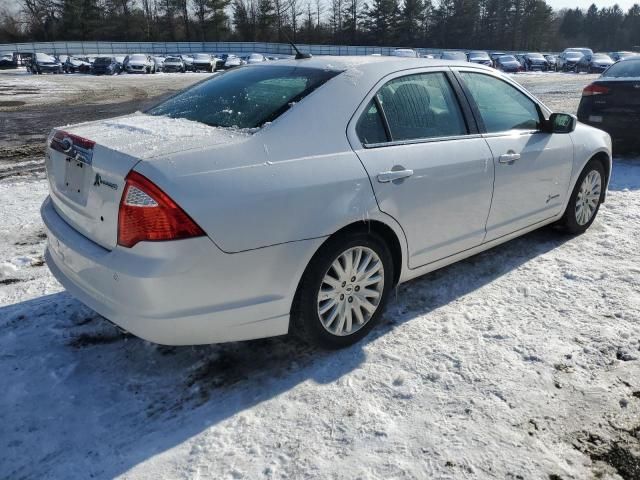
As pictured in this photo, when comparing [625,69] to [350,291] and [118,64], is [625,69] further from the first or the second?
[118,64]

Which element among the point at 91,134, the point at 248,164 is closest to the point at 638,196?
the point at 248,164

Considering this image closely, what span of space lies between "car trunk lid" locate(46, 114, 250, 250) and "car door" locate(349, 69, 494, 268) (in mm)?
834

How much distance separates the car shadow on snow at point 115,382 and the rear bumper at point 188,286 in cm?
34

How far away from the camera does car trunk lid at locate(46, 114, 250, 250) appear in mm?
2586

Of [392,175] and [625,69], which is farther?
[625,69]

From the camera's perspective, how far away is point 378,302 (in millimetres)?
3342

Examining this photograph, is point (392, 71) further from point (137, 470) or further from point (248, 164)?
point (137, 470)

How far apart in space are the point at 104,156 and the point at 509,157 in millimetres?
2739

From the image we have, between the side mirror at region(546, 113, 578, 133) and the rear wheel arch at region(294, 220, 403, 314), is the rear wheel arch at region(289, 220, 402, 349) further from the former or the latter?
the side mirror at region(546, 113, 578, 133)

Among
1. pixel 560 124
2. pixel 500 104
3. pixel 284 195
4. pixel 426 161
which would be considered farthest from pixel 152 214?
pixel 560 124

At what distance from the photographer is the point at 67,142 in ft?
9.74

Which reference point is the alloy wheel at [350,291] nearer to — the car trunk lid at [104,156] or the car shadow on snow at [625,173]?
the car trunk lid at [104,156]

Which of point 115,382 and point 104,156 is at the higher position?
point 104,156

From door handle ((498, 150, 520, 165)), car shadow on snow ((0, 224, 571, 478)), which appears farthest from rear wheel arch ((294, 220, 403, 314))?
door handle ((498, 150, 520, 165))
